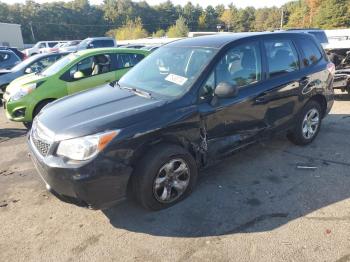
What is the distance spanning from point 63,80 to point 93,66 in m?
0.76

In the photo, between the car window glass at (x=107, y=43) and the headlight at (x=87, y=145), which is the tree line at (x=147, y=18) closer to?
the car window glass at (x=107, y=43)

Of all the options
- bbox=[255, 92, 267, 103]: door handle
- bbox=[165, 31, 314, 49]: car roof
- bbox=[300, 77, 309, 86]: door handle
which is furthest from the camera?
bbox=[300, 77, 309, 86]: door handle

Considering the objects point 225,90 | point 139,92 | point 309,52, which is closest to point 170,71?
point 139,92

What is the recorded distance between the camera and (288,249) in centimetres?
297

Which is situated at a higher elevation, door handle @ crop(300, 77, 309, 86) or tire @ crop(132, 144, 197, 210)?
door handle @ crop(300, 77, 309, 86)

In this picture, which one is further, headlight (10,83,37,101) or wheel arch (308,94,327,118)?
headlight (10,83,37,101)

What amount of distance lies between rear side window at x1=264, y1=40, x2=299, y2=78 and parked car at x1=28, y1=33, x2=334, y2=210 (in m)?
0.02

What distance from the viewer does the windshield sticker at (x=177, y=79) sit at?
3.80 meters

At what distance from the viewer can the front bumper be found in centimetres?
301

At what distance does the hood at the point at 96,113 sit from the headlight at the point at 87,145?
0.19 ft

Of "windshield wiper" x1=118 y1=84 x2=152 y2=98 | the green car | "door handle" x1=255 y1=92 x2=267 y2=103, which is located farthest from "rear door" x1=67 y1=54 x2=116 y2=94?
"door handle" x1=255 y1=92 x2=267 y2=103

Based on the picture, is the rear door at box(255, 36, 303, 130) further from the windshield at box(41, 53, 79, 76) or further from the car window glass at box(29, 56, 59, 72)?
the car window glass at box(29, 56, 59, 72)

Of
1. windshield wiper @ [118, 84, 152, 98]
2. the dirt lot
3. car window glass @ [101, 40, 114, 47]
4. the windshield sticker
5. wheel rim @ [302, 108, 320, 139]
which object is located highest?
the windshield sticker

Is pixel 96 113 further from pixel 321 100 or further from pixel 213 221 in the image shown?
pixel 321 100
